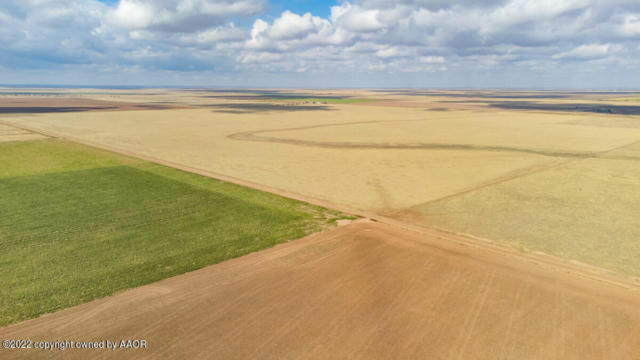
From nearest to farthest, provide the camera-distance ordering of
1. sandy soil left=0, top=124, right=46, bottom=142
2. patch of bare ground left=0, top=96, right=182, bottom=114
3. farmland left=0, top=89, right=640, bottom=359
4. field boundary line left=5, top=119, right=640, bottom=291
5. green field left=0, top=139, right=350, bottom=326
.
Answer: farmland left=0, top=89, right=640, bottom=359 → green field left=0, top=139, right=350, bottom=326 → field boundary line left=5, top=119, right=640, bottom=291 → sandy soil left=0, top=124, right=46, bottom=142 → patch of bare ground left=0, top=96, right=182, bottom=114

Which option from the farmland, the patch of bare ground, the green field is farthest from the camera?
the patch of bare ground

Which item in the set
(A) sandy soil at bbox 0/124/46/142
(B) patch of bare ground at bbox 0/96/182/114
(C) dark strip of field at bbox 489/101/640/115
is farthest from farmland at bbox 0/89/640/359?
(C) dark strip of field at bbox 489/101/640/115

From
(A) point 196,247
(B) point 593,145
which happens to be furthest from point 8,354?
(B) point 593,145

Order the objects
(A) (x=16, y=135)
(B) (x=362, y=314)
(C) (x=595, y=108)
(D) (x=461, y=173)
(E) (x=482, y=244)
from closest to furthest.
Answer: (B) (x=362, y=314) < (E) (x=482, y=244) < (D) (x=461, y=173) < (A) (x=16, y=135) < (C) (x=595, y=108)

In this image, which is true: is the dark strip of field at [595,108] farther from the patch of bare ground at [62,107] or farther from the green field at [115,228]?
the patch of bare ground at [62,107]

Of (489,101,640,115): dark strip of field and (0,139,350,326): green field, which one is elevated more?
(489,101,640,115): dark strip of field

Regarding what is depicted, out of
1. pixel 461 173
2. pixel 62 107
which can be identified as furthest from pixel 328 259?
pixel 62 107

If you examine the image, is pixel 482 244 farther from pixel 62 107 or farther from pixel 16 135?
pixel 62 107

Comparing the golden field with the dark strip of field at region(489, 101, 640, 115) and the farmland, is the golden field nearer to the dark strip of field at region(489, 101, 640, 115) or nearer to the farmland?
the farmland
